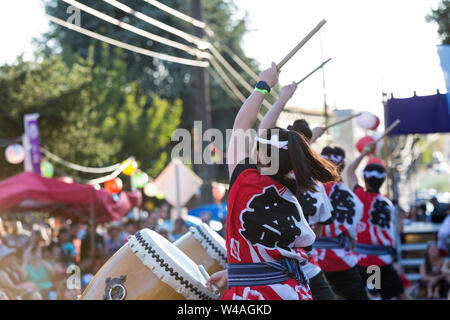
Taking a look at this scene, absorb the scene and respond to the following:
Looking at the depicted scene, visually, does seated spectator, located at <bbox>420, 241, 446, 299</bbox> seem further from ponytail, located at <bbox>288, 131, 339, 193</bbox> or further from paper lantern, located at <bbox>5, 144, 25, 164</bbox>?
paper lantern, located at <bbox>5, 144, 25, 164</bbox>

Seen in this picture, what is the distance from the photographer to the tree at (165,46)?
2415 cm

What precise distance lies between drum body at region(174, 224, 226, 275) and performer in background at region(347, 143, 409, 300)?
9.06 feet

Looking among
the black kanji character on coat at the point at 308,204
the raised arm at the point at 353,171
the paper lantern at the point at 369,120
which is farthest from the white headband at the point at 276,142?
the paper lantern at the point at 369,120

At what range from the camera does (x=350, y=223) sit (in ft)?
18.4

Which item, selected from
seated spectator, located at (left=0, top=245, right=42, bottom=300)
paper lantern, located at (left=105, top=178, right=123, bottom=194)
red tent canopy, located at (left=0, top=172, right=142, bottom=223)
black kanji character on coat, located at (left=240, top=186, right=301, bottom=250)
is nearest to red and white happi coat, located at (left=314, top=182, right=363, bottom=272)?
black kanji character on coat, located at (left=240, top=186, right=301, bottom=250)

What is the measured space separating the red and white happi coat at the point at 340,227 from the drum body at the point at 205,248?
1.96m

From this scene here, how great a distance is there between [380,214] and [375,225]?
0.11 meters

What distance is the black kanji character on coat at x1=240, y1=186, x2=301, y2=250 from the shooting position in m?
2.80

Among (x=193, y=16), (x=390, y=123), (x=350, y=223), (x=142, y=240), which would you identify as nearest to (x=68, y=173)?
(x=193, y=16)

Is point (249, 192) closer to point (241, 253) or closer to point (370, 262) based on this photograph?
point (241, 253)

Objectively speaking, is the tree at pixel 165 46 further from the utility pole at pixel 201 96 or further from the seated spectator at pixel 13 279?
the seated spectator at pixel 13 279

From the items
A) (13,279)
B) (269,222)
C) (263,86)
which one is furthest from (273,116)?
(13,279)
